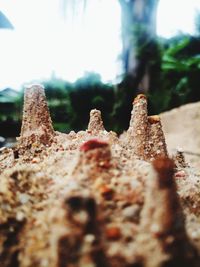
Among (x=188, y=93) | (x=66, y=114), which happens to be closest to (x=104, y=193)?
(x=66, y=114)

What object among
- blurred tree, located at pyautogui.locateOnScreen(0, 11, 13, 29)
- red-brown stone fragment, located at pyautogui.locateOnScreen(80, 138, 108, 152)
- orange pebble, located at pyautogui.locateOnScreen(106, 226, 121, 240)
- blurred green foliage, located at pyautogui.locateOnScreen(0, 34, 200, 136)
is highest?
blurred tree, located at pyautogui.locateOnScreen(0, 11, 13, 29)

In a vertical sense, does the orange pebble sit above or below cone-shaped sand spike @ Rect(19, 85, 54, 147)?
below

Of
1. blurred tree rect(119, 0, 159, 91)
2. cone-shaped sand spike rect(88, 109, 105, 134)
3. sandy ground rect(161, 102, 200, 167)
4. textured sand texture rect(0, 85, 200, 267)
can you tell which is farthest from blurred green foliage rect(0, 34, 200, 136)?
textured sand texture rect(0, 85, 200, 267)

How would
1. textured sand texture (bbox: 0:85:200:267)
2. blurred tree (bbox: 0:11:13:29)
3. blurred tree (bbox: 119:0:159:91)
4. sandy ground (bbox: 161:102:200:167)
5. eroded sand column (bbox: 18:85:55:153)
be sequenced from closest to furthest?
textured sand texture (bbox: 0:85:200:267) < eroded sand column (bbox: 18:85:55:153) < sandy ground (bbox: 161:102:200:167) < blurred tree (bbox: 0:11:13:29) < blurred tree (bbox: 119:0:159:91)

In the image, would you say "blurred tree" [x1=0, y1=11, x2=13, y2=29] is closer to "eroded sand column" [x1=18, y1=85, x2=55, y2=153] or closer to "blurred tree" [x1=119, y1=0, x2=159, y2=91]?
"blurred tree" [x1=119, y1=0, x2=159, y2=91]

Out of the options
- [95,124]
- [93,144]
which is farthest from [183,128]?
[93,144]

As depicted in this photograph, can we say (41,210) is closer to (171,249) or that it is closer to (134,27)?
(171,249)
